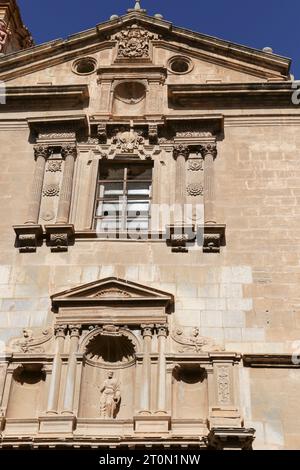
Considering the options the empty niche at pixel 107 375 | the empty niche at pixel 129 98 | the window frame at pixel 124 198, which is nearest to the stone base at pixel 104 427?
the empty niche at pixel 107 375

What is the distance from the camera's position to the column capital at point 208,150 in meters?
15.8

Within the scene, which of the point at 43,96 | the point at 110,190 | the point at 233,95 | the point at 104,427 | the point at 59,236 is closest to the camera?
the point at 104,427

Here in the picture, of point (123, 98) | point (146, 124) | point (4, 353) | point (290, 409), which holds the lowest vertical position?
point (290, 409)

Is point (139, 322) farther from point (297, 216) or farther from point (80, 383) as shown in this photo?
point (297, 216)

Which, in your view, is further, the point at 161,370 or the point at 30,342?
the point at 30,342

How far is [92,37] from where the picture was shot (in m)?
18.5

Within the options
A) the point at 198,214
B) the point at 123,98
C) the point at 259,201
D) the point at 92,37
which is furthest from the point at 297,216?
the point at 92,37

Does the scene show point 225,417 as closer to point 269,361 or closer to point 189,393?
point 189,393

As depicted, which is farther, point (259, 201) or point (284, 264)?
point (259, 201)

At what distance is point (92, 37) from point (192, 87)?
329 cm

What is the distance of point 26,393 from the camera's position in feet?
42.3

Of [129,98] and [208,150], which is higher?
[129,98]

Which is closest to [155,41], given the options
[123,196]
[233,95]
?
[233,95]

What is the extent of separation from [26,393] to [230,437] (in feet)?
11.7
